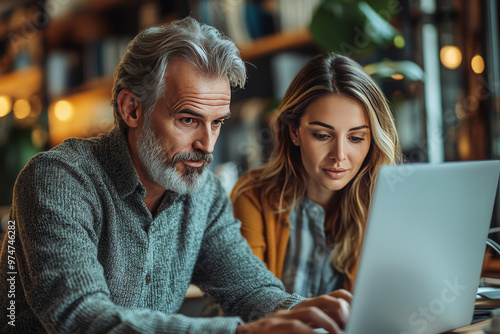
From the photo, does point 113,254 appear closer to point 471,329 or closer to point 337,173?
point 337,173

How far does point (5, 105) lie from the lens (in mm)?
3596

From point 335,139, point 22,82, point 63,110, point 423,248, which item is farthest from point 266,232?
point 22,82

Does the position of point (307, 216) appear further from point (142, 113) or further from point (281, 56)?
point (281, 56)

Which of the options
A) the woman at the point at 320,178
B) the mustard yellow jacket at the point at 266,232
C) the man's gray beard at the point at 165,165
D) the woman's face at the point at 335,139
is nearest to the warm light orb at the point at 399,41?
the woman at the point at 320,178

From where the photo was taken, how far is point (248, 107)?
2.85m

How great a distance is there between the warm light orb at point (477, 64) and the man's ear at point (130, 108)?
1.40 meters

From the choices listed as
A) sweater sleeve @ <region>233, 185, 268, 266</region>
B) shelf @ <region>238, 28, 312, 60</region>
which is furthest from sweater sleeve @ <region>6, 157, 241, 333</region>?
shelf @ <region>238, 28, 312, 60</region>

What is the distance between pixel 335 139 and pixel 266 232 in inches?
13.2

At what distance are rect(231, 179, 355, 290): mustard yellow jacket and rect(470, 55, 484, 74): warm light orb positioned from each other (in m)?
1.06

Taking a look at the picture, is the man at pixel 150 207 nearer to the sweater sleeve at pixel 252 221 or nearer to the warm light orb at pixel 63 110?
the sweater sleeve at pixel 252 221

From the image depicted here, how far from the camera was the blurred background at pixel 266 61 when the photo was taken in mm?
2016

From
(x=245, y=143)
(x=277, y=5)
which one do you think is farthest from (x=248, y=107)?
(x=277, y=5)

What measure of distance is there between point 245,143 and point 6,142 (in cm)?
157

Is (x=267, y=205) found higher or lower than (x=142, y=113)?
lower
